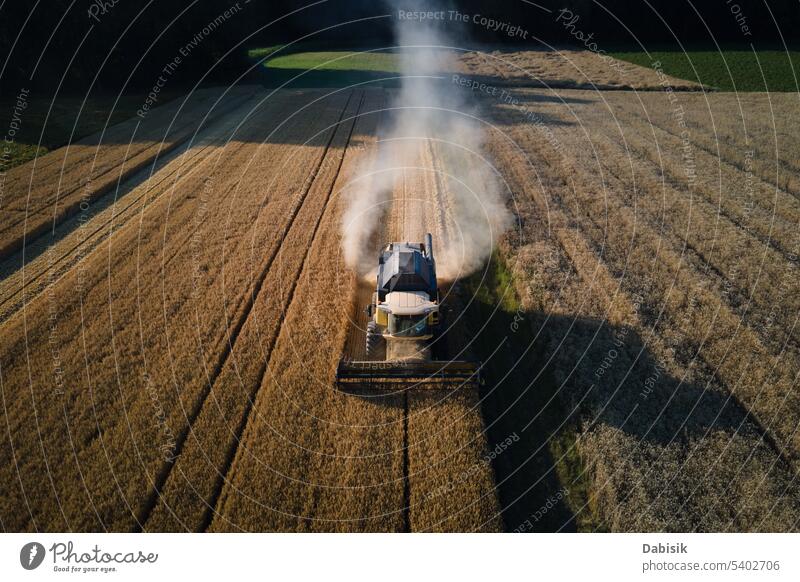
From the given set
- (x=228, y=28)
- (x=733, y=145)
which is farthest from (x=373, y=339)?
(x=228, y=28)

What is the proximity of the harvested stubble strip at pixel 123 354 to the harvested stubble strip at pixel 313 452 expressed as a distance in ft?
6.76

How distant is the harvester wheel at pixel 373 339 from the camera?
1541 cm

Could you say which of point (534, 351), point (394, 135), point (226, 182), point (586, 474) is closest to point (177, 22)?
point (394, 135)

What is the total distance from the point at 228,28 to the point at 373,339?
5661 centimetres

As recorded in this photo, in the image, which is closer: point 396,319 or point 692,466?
point 692,466

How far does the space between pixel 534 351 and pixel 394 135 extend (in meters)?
27.0

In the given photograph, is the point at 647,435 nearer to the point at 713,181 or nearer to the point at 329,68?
the point at 713,181

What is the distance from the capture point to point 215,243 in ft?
74.4

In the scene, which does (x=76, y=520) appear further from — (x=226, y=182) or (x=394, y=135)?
(x=394, y=135)

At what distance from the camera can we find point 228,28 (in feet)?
195

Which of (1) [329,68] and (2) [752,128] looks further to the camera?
(1) [329,68]

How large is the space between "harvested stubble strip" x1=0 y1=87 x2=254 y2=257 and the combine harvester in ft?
59.1

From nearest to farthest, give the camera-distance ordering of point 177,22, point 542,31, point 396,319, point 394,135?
point 396,319 → point 394,135 → point 177,22 → point 542,31

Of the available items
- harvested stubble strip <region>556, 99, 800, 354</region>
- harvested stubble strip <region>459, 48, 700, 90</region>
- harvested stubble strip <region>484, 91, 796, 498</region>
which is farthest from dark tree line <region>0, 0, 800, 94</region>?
harvested stubble strip <region>484, 91, 796, 498</region>
